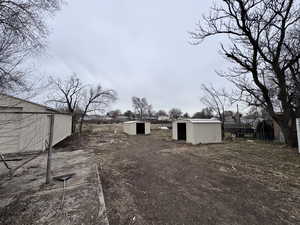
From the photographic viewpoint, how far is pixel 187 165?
18.7 feet

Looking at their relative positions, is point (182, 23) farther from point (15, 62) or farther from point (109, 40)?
point (15, 62)

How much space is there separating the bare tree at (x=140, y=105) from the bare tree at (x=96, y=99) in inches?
1349

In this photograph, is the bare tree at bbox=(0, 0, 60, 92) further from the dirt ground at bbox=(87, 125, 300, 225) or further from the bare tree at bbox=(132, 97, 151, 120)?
the bare tree at bbox=(132, 97, 151, 120)

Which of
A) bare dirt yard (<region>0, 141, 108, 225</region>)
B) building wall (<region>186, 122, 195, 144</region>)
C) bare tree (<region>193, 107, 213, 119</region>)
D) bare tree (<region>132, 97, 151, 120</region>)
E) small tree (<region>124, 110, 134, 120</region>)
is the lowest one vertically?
bare dirt yard (<region>0, 141, 108, 225</region>)

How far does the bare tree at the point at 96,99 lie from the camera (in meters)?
23.7

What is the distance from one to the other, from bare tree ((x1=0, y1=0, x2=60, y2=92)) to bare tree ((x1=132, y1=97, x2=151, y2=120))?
56.4 metres

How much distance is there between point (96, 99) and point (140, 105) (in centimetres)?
3701

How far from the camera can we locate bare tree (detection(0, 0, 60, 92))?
329cm

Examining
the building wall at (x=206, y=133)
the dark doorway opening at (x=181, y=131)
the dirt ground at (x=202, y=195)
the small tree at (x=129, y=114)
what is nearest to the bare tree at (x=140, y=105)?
the small tree at (x=129, y=114)

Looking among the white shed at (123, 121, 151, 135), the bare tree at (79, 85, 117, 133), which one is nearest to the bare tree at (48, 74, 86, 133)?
the bare tree at (79, 85, 117, 133)

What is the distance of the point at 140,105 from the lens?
6106 centimetres

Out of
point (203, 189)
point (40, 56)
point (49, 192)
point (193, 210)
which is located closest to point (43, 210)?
point (49, 192)

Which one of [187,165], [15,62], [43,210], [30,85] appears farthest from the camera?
[187,165]

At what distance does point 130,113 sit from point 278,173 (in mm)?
64607
